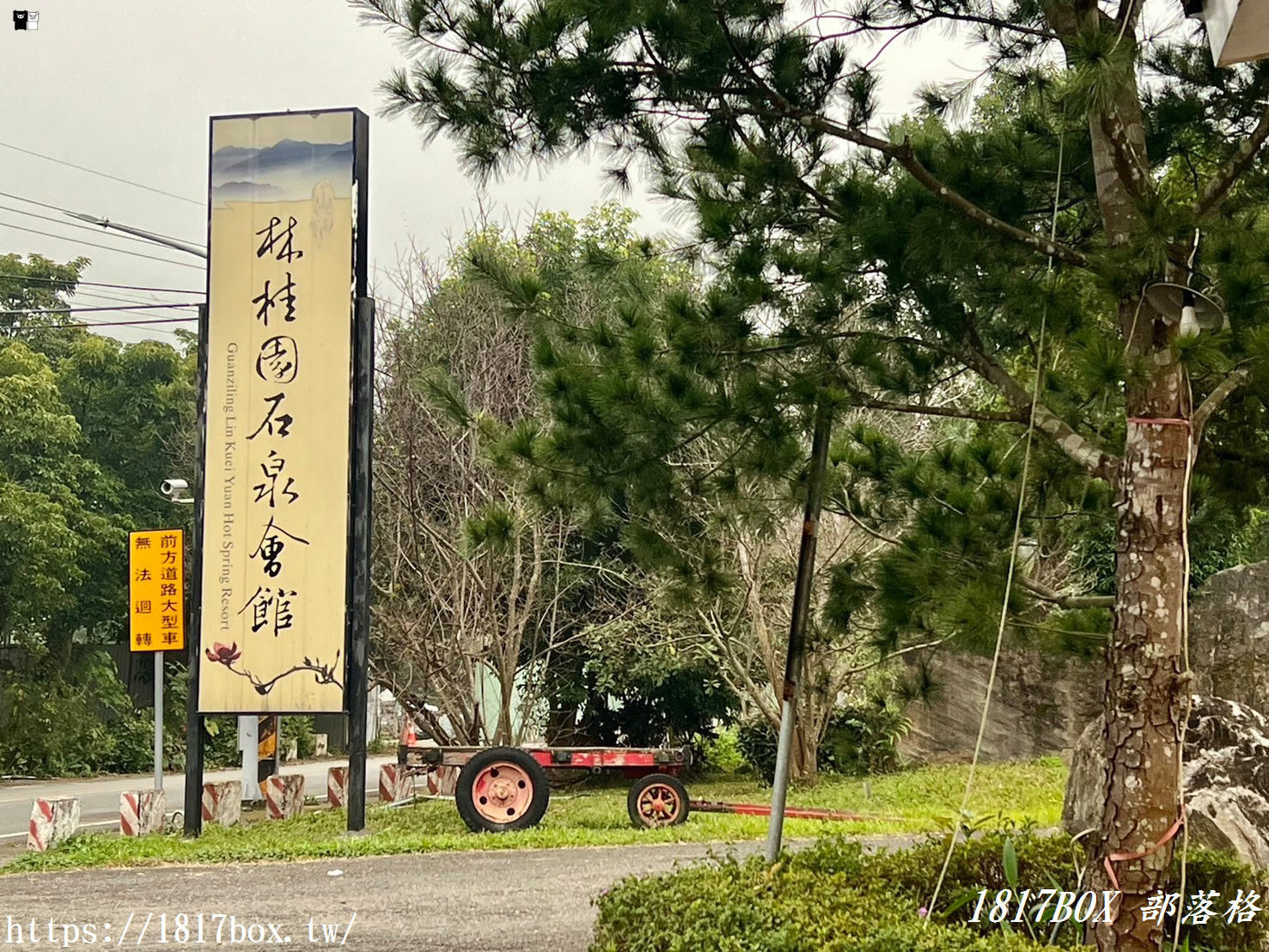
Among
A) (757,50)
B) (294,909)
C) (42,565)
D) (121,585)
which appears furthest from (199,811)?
(121,585)

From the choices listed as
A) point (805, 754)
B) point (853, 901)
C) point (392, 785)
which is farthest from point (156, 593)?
point (853, 901)

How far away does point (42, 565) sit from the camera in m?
19.8

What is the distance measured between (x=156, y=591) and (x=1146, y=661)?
941 cm

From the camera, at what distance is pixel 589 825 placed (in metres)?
10.5

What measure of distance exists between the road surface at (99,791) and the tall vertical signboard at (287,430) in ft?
11.4

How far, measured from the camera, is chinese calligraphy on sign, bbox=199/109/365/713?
32.5ft

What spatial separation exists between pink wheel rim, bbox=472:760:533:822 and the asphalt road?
99cm

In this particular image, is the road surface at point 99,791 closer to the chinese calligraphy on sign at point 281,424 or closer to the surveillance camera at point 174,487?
the surveillance camera at point 174,487

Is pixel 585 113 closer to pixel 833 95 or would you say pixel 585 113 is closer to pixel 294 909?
pixel 833 95

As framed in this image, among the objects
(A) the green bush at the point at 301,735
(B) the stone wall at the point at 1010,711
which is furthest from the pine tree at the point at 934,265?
(A) the green bush at the point at 301,735

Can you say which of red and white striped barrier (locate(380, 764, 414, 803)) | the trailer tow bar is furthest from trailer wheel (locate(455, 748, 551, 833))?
red and white striped barrier (locate(380, 764, 414, 803))

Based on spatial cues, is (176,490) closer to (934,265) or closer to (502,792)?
(502,792)

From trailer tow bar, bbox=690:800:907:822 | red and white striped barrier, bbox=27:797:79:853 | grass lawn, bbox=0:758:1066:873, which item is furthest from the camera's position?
trailer tow bar, bbox=690:800:907:822

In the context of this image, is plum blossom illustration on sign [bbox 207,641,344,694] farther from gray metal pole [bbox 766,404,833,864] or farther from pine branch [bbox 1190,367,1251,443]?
pine branch [bbox 1190,367,1251,443]
